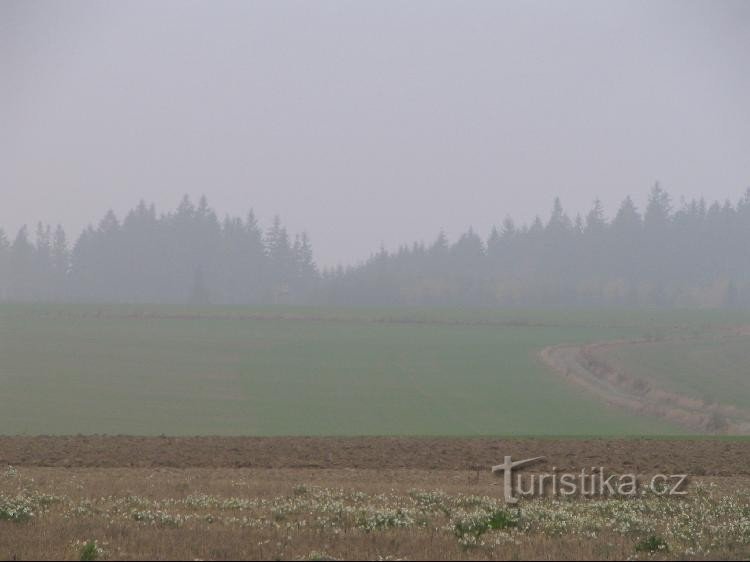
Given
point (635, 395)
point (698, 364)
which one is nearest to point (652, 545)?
point (635, 395)

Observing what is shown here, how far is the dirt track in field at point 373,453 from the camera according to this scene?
18.2 metres

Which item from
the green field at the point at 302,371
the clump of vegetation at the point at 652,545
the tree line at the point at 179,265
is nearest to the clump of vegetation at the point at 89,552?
the clump of vegetation at the point at 652,545

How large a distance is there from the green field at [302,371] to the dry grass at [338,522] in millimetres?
14706

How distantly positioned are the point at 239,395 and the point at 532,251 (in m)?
75.9

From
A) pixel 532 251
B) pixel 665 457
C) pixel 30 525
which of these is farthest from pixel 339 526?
pixel 532 251

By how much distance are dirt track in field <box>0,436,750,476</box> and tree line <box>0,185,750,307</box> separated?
65.0 meters

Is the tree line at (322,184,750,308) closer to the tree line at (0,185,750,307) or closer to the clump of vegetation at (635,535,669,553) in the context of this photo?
the tree line at (0,185,750,307)

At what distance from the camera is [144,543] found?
8859 millimetres

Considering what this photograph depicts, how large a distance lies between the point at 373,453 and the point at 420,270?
9075cm

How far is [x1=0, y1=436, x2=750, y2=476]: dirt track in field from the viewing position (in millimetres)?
18172

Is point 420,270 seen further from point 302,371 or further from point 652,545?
point 652,545

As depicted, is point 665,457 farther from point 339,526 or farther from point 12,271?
point 12,271

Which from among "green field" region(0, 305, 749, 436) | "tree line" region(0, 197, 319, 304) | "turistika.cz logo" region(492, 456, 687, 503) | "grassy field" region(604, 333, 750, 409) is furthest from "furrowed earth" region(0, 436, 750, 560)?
"tree line" region(0, 197, 319, 304)

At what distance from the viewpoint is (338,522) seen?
1025 centimetres
